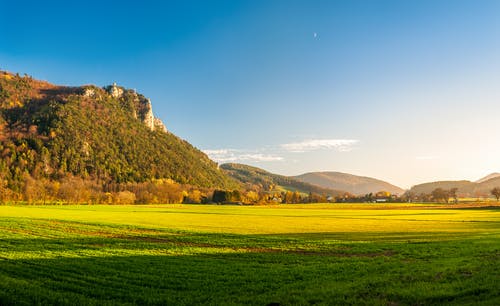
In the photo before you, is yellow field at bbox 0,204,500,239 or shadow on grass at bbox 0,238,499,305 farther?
yellow field at bbox 0,204,500,239

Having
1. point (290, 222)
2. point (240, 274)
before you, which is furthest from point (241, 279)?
point (290, 222)

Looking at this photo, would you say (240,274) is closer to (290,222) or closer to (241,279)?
(241,279)

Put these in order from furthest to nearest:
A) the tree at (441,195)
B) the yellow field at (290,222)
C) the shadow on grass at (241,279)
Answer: the tree at (441,195), the yellow field at (290,222), the shadow on grass at (241,279)

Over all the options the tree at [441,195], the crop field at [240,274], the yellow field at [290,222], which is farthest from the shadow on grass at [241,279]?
the tree at [441,195]

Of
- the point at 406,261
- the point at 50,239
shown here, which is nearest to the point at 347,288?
the point at 406,261

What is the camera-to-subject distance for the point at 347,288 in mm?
14500

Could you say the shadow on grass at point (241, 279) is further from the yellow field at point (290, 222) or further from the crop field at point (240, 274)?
the yellow field at point (290, 222)

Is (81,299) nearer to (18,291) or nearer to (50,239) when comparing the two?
(18,291)

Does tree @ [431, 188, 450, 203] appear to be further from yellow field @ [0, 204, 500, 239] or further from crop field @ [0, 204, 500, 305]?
crop field @ [0, 204, 500, 305]

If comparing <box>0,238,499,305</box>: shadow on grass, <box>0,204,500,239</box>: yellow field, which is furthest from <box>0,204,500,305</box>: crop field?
<box>0,204,500,239</box>: yellow field

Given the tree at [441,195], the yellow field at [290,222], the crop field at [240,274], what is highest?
the tree at [441,195]

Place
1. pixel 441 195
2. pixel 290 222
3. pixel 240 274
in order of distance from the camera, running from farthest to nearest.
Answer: pixel 441 195, pixel 290 222, pixel 240 274

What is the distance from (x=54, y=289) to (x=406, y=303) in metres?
14.7

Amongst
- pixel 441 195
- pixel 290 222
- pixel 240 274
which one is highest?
pixel 441 195
